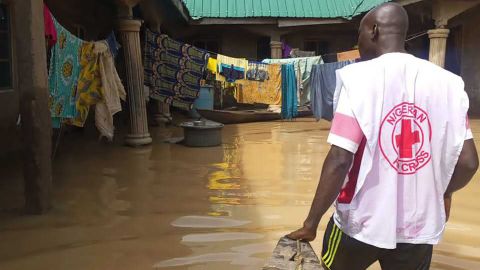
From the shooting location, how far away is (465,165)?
62.0 inches

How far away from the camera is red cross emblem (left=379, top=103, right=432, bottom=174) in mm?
1486

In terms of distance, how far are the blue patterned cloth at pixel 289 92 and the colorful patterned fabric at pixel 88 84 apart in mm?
5788

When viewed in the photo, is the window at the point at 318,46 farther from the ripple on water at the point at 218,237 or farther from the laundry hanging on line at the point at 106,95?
the ripple on water at the point at 218,237

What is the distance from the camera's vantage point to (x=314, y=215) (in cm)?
162

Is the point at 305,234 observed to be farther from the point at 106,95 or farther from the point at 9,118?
the point at 9,118

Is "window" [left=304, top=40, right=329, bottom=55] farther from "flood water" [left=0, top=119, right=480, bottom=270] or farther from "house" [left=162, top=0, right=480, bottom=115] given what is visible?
"flood water" [left=0, top=119, right=480, bottom=270]

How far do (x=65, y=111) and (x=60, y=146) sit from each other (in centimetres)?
208

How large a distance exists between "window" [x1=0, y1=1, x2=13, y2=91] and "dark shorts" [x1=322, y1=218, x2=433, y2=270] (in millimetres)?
5587

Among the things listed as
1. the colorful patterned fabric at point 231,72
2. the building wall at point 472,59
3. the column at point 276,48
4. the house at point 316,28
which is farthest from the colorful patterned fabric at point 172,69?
the building wall at point 472,59

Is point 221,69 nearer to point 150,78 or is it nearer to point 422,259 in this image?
point 150,78

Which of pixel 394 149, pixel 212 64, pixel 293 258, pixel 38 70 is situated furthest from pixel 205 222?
pixel 212 64

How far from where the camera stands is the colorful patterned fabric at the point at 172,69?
8.45 m

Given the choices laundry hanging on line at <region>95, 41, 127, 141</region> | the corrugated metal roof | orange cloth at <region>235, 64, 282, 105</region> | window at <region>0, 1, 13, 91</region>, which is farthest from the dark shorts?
the corrugated metal roof

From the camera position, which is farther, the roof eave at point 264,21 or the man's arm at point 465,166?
the roof eave at point 264,21
